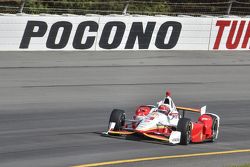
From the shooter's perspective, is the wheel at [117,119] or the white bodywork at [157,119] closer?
the white bodywork at [157,119]

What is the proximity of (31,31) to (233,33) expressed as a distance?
26.1ft

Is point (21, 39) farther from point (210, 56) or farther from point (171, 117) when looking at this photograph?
point (171, 117)

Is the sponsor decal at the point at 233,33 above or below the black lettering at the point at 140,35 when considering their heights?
above

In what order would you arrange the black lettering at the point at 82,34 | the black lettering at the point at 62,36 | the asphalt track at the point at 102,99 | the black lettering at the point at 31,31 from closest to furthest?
the asphalt track at the point at 102,99 → the black lettering at the point at 31,31 → the black lettering at the point at 62,36 → the black lettering at the point at 82,34

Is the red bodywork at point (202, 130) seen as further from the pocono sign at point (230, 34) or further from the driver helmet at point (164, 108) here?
the pocono sign at point (230, 34)

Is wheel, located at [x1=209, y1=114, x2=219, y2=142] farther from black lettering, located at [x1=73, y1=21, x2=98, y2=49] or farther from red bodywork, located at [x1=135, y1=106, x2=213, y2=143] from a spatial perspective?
black lettering, located at [x1=73, y1=21, x2=98, y2=49]

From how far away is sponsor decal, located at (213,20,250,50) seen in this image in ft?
95.3

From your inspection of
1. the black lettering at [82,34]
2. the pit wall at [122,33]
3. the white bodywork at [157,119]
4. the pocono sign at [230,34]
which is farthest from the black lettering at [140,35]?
the white bodywork at [157,119]

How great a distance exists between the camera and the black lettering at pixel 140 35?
89.1 feet

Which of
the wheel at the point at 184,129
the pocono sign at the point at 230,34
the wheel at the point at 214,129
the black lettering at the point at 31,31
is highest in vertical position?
the pocono sign at the point at 230,34

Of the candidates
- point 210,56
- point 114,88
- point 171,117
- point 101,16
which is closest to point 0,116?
point 171,117

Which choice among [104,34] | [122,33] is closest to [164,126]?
[104,34]

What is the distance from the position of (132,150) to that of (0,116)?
165 inches

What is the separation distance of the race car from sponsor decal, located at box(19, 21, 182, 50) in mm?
12631
